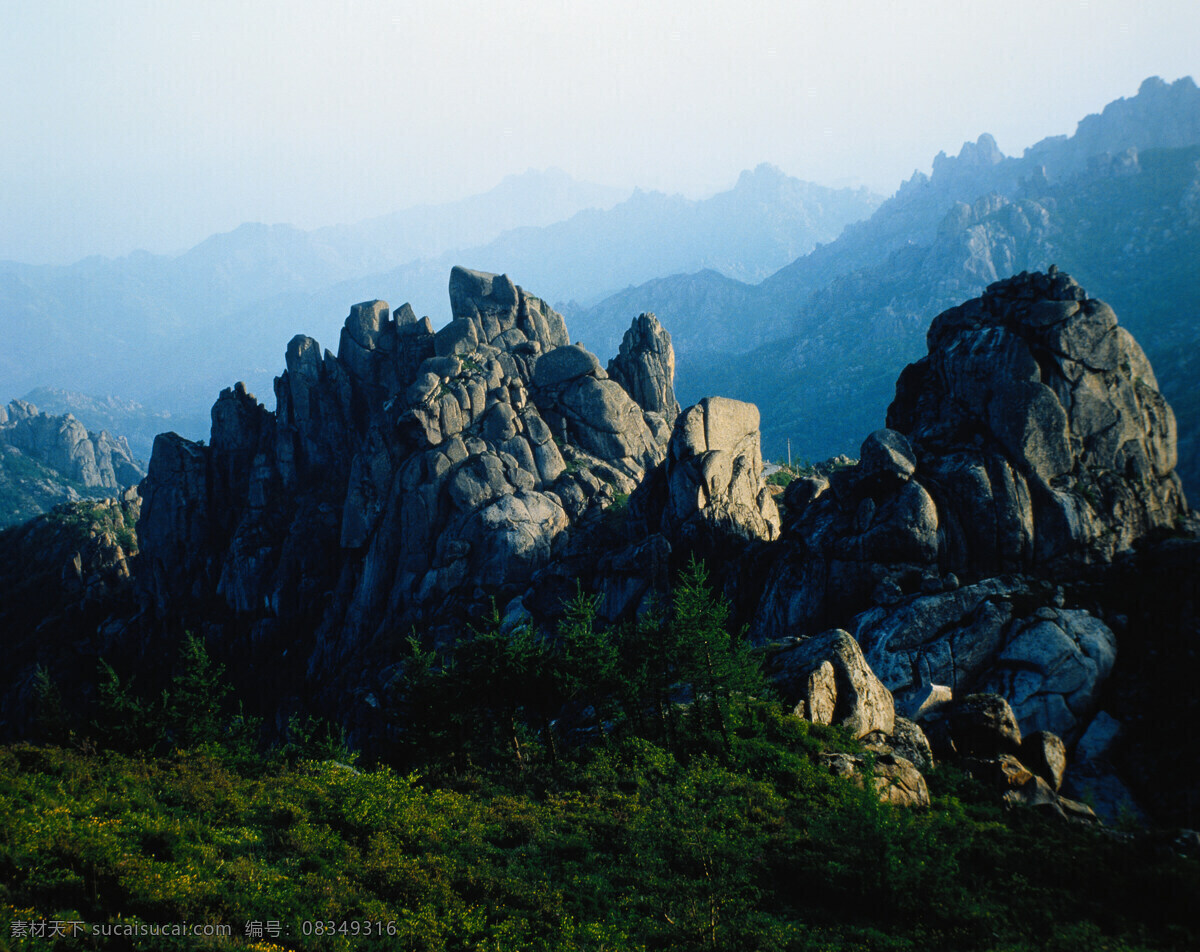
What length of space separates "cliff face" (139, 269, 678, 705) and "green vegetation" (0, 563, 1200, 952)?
115 ft

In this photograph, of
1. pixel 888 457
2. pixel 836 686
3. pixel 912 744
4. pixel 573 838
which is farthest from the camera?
pixel 888 457

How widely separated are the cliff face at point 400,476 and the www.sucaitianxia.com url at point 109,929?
50425mm

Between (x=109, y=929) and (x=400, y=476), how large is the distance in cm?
6047

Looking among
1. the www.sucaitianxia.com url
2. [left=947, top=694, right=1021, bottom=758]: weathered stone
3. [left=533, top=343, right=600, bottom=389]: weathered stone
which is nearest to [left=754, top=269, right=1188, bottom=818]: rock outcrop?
[left=947, top=694, right=1021, bottom=758]: weathered stone

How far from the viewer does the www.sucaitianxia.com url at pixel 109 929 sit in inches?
598

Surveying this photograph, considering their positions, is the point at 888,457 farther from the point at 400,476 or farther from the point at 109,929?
the point at 109,929

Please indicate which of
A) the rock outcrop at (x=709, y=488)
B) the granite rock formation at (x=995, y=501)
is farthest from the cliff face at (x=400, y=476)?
the granite rock formation at (x=995, y=501)

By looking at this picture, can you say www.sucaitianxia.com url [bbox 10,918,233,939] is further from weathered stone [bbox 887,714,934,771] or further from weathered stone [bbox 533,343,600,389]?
weathered stone [bbox 533,343,600,389]

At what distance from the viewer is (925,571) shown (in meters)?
48.1

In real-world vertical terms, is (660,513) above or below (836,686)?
above

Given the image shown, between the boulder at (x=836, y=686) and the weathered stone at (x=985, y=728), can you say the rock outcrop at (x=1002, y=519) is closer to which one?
the weathered stone at (x=985, y=728)

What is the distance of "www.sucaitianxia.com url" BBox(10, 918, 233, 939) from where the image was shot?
15195mm

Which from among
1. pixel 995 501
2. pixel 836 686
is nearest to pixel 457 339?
pixel 995 501

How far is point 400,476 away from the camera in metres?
74.7
